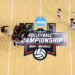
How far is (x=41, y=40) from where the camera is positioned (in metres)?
8.48

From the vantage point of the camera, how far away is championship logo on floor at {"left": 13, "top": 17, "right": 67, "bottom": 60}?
8238 millimetres

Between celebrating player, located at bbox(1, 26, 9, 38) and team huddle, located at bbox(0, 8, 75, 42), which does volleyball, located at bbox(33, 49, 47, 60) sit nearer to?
team huddle, located at bbox(0, 8, 75, 42)

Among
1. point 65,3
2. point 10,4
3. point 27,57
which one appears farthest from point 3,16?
point 65,3

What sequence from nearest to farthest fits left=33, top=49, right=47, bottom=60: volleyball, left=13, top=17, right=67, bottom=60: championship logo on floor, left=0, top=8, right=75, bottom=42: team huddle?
left=0, top=8, right=75, bottom=42: team huddle
left=33, top=49, right=47, bottom=60: volleyball
left=13, top=17, right=67, bottom=60: championship logo on floor

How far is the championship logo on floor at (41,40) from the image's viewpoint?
824 centimetres

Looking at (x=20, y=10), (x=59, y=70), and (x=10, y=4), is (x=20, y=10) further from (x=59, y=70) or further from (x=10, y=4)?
(x=59, y=70)

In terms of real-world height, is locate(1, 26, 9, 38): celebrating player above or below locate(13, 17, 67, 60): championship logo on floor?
above

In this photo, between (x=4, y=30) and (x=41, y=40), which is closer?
(x=4, y=30)

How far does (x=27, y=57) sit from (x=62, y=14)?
164 inches

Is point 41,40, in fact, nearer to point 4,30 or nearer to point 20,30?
point 20,30

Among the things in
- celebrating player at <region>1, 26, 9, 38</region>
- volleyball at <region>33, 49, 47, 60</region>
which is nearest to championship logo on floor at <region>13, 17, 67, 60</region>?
volleyball at <region>33, 49, 47, 60</region>

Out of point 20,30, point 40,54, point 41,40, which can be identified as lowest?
point 40,54

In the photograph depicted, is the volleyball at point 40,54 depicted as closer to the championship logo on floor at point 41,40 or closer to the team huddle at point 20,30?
the championship logo on floor at point 41,40

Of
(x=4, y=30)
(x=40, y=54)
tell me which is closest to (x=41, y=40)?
(x=40, y=54)
